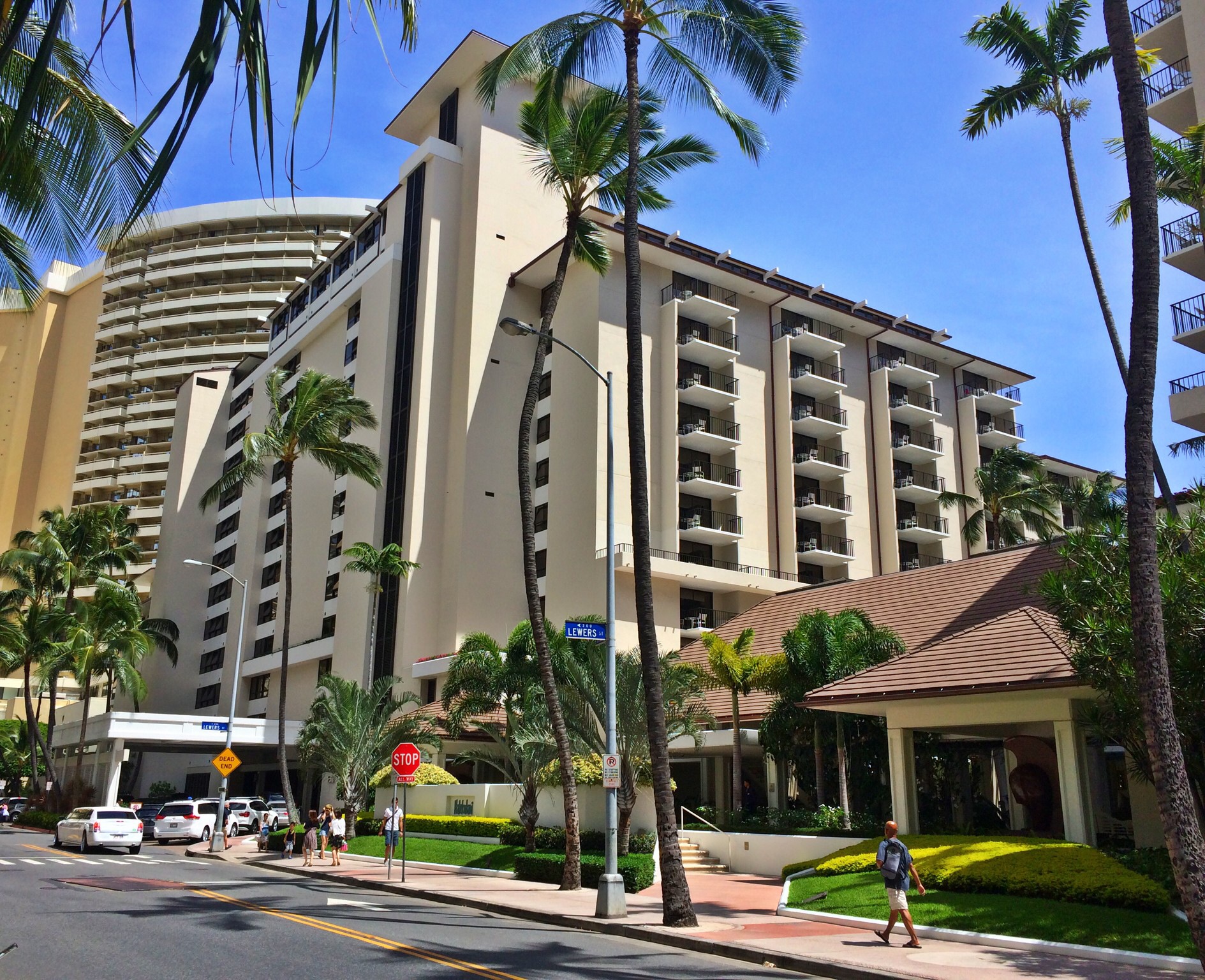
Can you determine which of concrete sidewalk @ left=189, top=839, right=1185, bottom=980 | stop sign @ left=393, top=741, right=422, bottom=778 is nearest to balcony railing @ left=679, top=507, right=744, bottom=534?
concrete sidewalk @ left=189, top=839, right=1185, bottom=980

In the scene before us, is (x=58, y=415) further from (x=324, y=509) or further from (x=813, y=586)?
(x=813, y=586)

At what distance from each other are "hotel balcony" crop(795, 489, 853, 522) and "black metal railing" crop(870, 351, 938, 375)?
8.63 m

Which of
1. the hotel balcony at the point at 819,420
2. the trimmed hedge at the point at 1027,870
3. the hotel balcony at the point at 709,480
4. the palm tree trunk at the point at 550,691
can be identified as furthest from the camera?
the hotel balcony at the point at 819,420

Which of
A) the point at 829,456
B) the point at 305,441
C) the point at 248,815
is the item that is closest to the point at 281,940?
the point at 305,441

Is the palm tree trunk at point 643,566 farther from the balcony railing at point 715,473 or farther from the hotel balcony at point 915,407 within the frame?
the hotel balcony at point 915,407

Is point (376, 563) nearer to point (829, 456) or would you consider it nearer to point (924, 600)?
point (924, 600)

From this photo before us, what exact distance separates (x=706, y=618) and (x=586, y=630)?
29.6m

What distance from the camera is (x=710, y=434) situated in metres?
49.8

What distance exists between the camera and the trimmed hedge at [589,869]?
74.0ft

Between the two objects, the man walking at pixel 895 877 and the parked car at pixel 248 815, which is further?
the parked car at pixel 248 815

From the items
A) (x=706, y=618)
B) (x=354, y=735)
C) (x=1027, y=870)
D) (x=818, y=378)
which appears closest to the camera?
(x=1027, y=870)

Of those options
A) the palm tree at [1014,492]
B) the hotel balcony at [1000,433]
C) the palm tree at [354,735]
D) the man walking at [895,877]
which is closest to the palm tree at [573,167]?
the man walking at [895,877]

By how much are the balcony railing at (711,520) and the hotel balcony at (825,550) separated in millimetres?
4053

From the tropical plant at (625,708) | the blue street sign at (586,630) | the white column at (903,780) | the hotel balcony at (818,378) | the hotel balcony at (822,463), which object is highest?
the hotel balcony at (818,378)
